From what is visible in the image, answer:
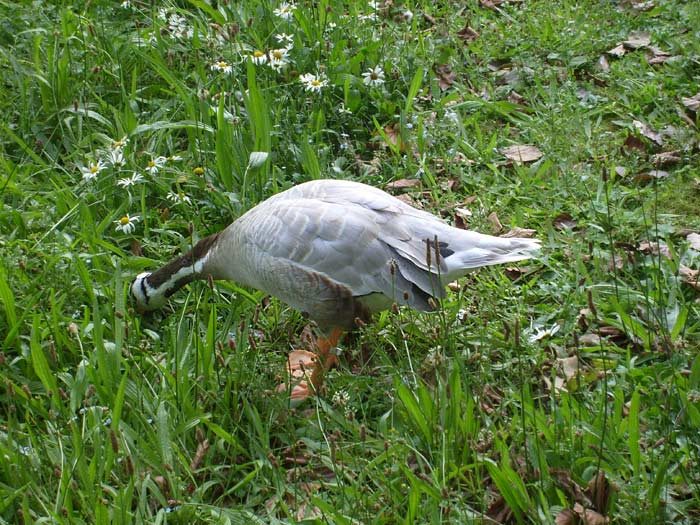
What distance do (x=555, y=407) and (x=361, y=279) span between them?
113 centimetres

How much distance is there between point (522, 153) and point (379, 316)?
161cm

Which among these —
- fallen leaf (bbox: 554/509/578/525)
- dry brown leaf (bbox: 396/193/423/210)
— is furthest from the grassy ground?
dry brown leaf (bbox: 396/193/423/210)

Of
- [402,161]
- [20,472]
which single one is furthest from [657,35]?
[20,472]

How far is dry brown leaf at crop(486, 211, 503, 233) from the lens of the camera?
4.66 meters

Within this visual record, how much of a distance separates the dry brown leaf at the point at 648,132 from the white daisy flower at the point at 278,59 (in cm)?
215

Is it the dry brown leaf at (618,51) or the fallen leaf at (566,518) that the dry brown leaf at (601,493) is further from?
the dry brown leaf at (618,51)

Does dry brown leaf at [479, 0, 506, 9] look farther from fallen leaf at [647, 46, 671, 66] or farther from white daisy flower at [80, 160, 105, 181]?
white daisy flower at [80, 160, 105, 181]

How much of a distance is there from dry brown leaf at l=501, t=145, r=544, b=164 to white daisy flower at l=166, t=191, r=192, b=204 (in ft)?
6.23

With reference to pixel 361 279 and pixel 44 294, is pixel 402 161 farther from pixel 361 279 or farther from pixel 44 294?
pixel 44 294

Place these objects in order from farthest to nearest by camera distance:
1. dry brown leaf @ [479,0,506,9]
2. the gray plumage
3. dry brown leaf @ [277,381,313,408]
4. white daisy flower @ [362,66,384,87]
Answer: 1. dry brown leaf @ [479,0,506,9]
2. white daisy flower @ [362,66,384,87]
3. dry brown leaf @ [277,381,313,408]
4. the gray plumage

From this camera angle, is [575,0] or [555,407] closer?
[555,407]

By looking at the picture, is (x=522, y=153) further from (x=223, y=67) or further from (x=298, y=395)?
(x=298, y=395)

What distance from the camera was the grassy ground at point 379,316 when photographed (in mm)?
2986

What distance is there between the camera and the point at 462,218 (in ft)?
15.7
